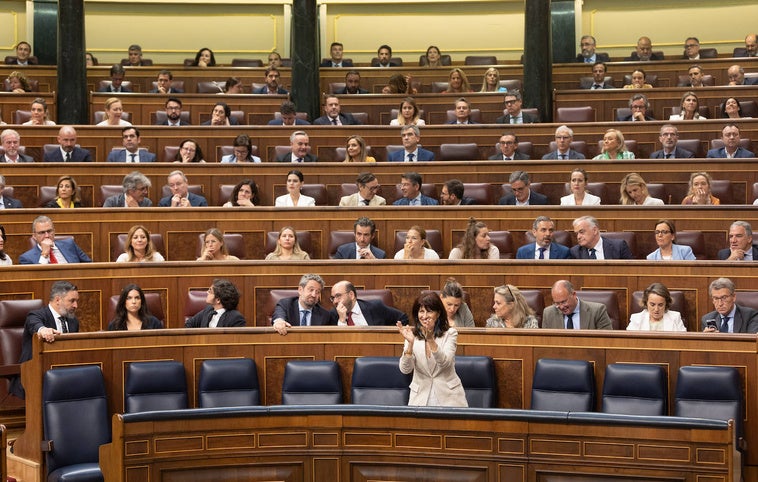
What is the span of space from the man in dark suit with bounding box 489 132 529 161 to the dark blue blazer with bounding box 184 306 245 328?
291 cm

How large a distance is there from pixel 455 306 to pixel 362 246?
3.72 feet

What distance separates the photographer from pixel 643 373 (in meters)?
5.19

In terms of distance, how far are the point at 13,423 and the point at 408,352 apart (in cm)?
211

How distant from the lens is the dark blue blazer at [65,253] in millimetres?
6586

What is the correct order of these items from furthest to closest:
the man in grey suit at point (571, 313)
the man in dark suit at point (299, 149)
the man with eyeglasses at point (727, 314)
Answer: the man in dark suit at point (299, 149) → the man in grey suit at point (571, 313) → the man with eyeglasses at point (727, 314)

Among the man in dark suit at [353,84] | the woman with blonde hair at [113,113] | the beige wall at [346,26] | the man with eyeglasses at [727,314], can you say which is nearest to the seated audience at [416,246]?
the man with eyeglasses at [727,314]

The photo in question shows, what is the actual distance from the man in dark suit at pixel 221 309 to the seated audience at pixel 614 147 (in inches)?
127

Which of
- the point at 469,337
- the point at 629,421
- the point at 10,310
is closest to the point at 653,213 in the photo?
the point at 469,337

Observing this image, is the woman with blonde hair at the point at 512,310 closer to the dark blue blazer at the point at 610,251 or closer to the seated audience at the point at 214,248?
the dark blue blazer at the point at 610,251

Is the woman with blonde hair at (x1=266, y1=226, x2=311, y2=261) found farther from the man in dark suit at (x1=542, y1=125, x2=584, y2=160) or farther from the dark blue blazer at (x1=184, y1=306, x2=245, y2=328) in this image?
the man in dark suit at (x1=542, y1=125, x2=584, y2=160)

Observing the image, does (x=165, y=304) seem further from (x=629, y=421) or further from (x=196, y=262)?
(x=629, y=421)

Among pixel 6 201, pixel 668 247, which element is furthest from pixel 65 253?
pixel 668 247

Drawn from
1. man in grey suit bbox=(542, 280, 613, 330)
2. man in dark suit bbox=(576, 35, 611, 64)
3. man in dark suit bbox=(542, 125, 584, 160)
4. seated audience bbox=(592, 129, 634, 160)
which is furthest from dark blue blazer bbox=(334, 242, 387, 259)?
man in dark suit bbox=(576, 35, 611, 64)

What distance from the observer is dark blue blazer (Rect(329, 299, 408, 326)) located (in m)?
5.96
